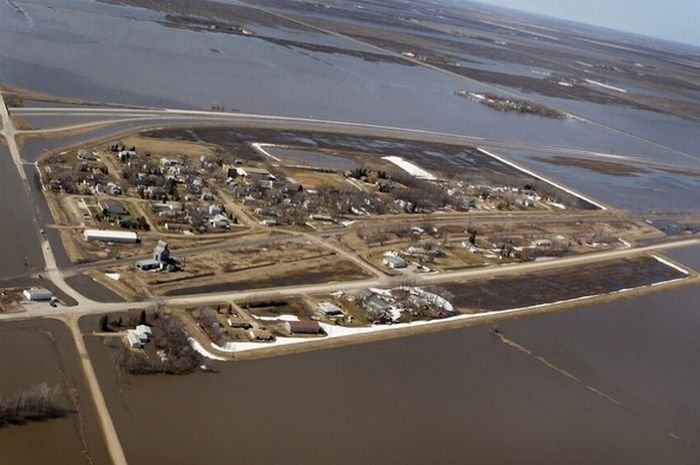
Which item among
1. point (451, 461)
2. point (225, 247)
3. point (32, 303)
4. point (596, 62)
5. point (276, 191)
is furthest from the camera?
point (596, 62)

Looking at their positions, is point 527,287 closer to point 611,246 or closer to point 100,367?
point 611,246

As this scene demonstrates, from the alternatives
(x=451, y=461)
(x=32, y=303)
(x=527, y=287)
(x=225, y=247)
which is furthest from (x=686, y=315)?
(x=32, y=303)

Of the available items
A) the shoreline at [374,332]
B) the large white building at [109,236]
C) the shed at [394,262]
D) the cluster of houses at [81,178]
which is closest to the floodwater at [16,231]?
the cluster of houses at [81,178]

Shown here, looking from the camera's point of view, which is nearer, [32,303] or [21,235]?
[32,303]

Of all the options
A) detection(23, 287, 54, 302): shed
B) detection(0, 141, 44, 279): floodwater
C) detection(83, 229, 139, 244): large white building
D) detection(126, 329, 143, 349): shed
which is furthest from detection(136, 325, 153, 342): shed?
detection(83, 229, 139, 244): large white building

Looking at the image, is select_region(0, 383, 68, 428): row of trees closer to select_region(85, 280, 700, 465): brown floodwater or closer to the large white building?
select_region(85, 280, 700, 465): brown floodwater

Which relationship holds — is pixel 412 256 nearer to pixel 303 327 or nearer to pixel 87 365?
pixel 303 327
